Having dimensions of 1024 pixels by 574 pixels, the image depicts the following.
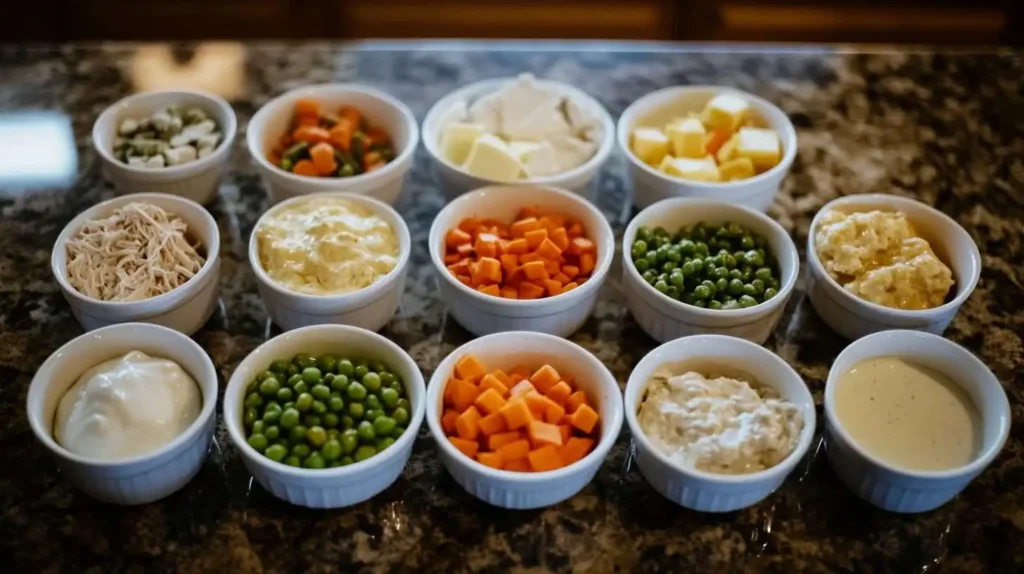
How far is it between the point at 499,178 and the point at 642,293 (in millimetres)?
540

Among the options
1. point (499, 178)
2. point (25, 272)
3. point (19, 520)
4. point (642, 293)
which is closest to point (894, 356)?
point (642, 293)

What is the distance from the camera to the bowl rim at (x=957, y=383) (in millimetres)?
1897

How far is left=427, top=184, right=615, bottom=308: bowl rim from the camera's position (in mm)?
2221

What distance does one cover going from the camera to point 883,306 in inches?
89.0

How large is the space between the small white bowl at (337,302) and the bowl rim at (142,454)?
0.24 m

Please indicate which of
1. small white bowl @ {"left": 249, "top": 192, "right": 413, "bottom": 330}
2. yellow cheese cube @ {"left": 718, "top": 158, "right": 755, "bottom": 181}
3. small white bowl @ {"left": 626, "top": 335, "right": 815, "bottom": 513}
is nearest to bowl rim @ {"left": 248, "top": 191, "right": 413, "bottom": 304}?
small white bowl @ {"left": 249, "top": 192, "right": 413, "bottom": 330}

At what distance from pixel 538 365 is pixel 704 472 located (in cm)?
45

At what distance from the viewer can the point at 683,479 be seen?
6.27 feet

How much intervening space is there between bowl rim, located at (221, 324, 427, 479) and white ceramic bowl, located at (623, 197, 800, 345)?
1.95 feet

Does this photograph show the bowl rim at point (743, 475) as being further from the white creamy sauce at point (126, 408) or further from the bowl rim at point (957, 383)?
the white creamy sauce at point (126, 408)

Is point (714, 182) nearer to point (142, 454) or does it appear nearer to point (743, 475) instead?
point (743, 475)

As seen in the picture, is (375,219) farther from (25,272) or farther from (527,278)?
(25,272)

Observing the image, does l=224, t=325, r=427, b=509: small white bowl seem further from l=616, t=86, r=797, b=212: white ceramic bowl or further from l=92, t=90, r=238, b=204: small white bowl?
l=616, t=86, r=797, b=212: white ceramic bowl

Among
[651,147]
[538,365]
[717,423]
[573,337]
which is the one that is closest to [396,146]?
[651,147]
